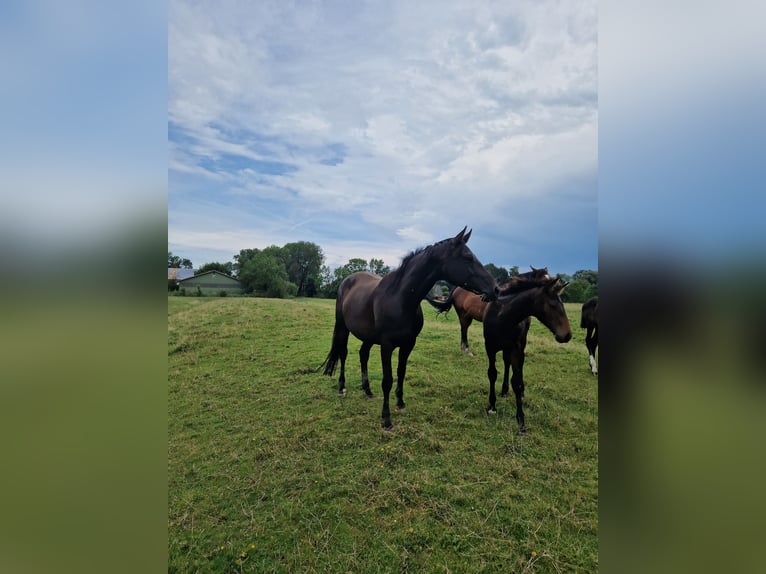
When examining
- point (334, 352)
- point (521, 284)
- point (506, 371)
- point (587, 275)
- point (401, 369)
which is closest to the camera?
point (587, 275)

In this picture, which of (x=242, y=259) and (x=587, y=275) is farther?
(x=242, y=259)

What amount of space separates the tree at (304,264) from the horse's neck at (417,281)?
10.0 ft

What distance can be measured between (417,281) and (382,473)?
2381mm

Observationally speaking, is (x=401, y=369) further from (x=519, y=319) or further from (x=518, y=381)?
(x=519, y=319)

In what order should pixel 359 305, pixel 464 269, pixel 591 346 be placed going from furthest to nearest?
1. pixel 591 346
2. pixel 359 305
3. pixel 464 269

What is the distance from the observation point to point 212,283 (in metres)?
5.73

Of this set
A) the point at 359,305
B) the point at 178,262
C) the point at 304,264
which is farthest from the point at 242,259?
the point at 359,305

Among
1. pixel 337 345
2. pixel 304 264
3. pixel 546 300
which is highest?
pixel 304 264

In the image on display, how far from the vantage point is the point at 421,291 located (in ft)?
13.4

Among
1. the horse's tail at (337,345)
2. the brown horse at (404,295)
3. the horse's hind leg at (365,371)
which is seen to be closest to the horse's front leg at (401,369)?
the brown horse at (404,295)

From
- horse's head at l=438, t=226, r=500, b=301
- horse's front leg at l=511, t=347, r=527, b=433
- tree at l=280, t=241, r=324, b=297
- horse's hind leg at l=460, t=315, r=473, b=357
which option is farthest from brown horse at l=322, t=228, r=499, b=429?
horse's hind leg at l=460, t=315, r=473, b=357

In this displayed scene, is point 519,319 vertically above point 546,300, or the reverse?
point 546,300

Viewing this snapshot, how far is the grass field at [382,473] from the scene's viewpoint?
2207 mm
